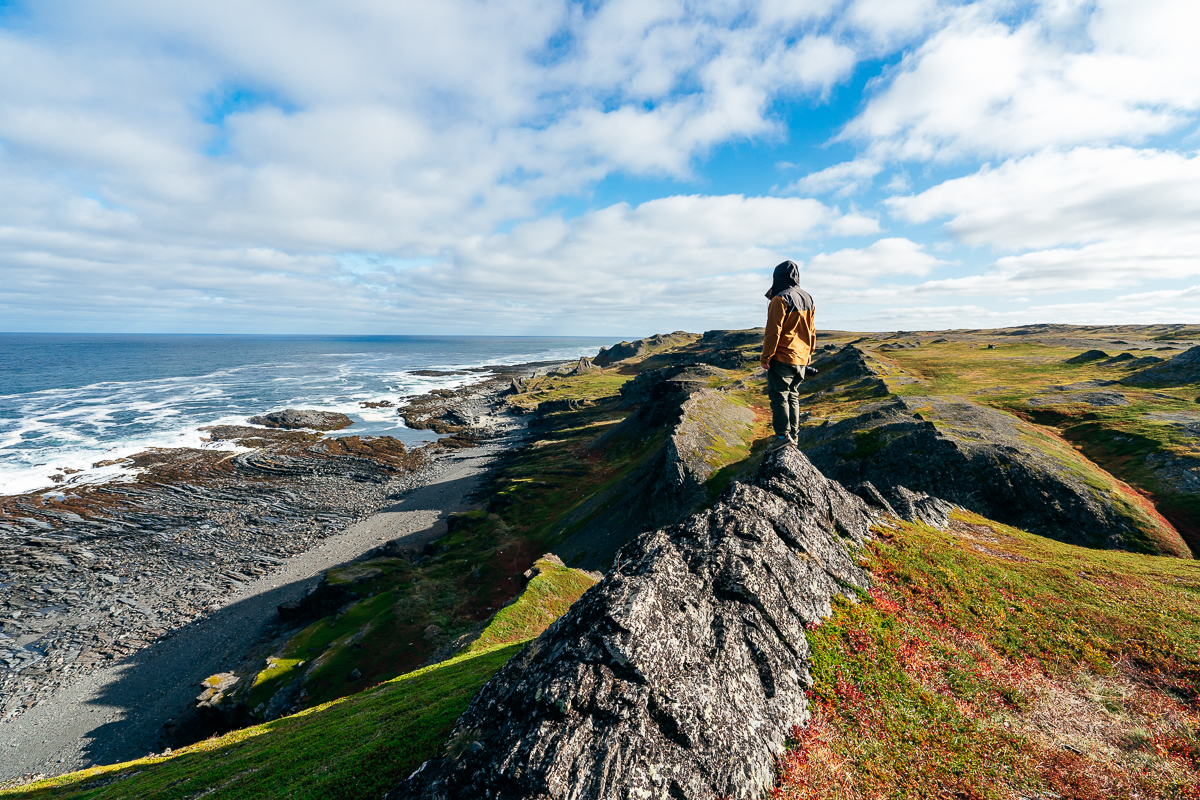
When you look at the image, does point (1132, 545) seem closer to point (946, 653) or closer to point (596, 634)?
point (946, 653)

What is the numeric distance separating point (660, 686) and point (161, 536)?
83.7 metres

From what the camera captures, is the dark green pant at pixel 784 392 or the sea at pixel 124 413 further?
the sea at pixel 124 413

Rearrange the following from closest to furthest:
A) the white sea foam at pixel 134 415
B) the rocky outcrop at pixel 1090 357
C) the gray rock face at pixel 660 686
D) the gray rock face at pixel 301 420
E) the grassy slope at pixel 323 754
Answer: the gray rock face at pixel 660 686, the grassy slope at pixel 323 754, the rocky outcrop at pixel 1090 357, the white sea foam at pixel 134 415, the gray rock face at pixel 301 420

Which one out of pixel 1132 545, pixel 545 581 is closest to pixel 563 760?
pixel 545 581

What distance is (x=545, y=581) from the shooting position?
35.6 m

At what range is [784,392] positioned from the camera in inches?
643

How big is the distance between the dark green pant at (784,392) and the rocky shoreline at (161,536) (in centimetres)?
5957

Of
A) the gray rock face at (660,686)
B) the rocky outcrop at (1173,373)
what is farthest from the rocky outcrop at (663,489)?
the rocky outcrop at (1173,373)

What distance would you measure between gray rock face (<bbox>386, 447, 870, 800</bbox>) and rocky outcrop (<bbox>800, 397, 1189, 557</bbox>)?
24.8 meters

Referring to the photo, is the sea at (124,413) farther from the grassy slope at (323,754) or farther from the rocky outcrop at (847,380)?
the rocky outcrop at (847,380)

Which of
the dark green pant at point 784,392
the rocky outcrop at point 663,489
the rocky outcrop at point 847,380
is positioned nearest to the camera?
the dark green pant at point 784,392

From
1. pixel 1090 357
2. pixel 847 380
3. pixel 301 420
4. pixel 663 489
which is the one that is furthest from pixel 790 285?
pixel 301 420

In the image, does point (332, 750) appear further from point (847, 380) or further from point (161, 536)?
point (847, 380)

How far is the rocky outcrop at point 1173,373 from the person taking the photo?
2057 inches
